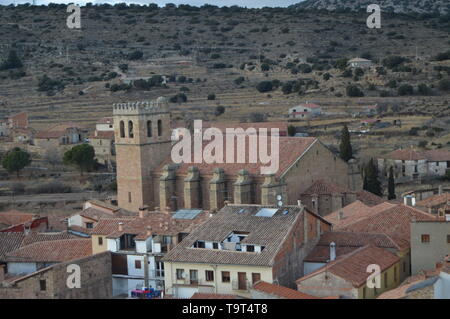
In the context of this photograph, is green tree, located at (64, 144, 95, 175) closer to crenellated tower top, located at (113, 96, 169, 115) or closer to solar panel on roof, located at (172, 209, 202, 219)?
crenellated tower top, located at (113, 96, 169, 115)

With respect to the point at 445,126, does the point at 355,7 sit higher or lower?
higher

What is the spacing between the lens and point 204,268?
29.0 m

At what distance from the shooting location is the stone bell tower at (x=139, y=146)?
135ft

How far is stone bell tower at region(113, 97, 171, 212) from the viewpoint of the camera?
4122cm

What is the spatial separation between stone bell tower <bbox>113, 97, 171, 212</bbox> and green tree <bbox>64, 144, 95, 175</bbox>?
59.0ft

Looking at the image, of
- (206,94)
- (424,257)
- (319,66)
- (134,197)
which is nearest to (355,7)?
(319,66)

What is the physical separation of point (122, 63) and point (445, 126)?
45.8 meters

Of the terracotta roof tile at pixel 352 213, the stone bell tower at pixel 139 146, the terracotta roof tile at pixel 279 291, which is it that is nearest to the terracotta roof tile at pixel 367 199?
the terracotta roof tile at pixel 352 213

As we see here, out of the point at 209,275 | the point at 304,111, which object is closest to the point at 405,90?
the point at 304,111

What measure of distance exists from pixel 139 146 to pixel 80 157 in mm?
19183

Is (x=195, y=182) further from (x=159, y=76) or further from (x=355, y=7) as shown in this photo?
(x=355, y=7)

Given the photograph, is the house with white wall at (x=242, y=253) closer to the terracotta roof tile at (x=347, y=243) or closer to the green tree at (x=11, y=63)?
the terracotta roof tile at (x=347, y=243)

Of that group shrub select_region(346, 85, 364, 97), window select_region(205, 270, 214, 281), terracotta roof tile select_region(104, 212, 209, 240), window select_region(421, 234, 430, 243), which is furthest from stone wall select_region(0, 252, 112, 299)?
shrub select_region(346, 85, 364, 97)

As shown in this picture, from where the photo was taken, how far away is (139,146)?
41125 mm
